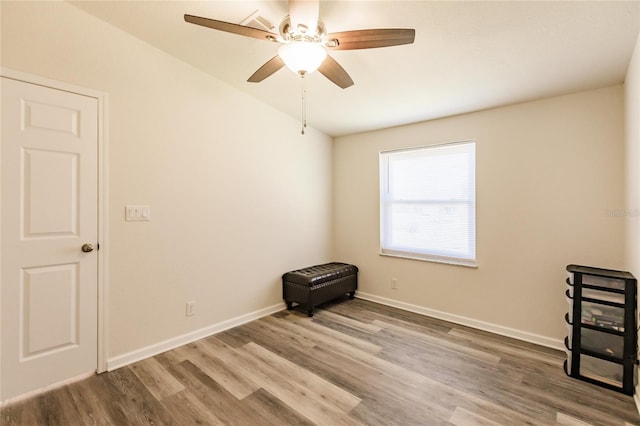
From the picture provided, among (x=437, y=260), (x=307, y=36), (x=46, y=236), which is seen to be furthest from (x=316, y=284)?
(x=307, y=36)

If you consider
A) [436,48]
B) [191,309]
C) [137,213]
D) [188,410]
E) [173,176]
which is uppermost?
[436,48]

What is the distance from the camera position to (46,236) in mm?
2002

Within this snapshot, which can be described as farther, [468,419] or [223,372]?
[223,372]

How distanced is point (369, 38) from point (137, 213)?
220 centimetres

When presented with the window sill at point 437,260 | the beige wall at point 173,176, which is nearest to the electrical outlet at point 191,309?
the beige wall at point 173,176

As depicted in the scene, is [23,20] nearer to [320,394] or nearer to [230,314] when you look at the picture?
[230,314]

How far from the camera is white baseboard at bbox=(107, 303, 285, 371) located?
2291 millimetres

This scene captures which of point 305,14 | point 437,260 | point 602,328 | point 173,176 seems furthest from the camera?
point 437,260

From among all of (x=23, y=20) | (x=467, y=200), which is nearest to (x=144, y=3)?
(x=23, y=20)

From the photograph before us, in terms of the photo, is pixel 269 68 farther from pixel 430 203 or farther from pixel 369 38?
→ pixel 430 203

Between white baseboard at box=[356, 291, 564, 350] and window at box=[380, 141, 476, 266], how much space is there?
604 mm

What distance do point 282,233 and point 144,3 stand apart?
8.09ft

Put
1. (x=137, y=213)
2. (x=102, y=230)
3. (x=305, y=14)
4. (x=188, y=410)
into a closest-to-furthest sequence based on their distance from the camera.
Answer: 1. (x=305, y=14)
2. (x=188, y=410)
3. (x=102, y=230)
4. (x=137, y=213)

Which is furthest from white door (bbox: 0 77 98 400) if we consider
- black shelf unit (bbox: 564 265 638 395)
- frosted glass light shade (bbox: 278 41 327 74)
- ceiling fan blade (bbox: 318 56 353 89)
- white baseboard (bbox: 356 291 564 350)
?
black shelf unit (bbox: 564 265 638 395)
